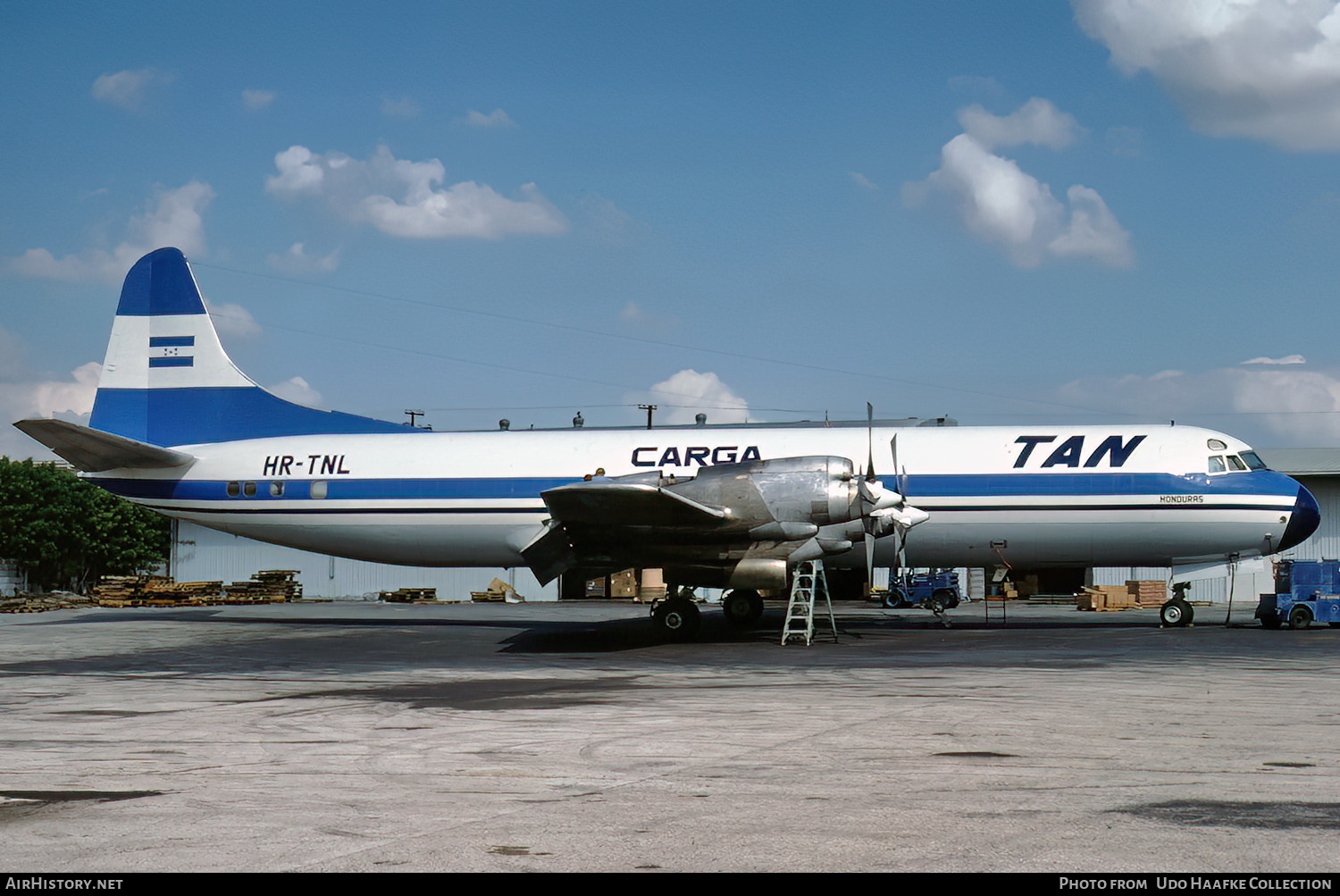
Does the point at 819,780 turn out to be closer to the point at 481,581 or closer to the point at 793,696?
the point at 793,696

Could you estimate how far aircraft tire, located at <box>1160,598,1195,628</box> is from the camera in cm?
2556

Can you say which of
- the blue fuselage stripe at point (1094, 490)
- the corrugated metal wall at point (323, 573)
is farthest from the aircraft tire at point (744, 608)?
the corrugated metal wall at point (323, 573)

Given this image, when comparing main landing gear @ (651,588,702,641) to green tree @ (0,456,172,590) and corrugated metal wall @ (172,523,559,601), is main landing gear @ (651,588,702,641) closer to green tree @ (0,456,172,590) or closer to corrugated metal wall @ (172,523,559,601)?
corrugated metal wall @ (172,523,559,601)

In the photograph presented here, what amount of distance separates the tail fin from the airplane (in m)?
0.05

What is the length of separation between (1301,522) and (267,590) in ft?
128

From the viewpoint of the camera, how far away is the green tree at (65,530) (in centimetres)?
5394

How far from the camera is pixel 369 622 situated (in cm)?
2991

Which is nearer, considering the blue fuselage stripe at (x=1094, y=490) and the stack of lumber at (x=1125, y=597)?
the blue fuselage stripe at (x=1094, y=490)

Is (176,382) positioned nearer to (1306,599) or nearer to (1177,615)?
(1177,615)

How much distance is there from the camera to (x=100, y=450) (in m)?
26.0

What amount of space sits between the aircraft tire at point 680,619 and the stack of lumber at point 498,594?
2727 centimetres

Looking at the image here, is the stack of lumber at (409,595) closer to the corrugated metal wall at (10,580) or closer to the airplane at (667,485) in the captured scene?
the corrugated metal wall at (10,580)

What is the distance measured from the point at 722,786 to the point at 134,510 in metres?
60.5

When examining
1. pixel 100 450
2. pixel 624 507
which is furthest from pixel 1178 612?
pixel 100 450
